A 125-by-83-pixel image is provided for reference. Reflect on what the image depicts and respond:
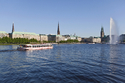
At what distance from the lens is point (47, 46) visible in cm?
7306

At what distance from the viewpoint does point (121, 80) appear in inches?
547

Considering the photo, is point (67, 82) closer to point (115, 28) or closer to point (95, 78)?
point (95, 78)

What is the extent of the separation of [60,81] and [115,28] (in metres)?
107

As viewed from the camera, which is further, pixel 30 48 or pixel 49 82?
pixel 30 48

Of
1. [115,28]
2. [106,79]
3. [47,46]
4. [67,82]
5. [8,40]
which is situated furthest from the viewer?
[8,40]

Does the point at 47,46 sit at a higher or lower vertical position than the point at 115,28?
lower

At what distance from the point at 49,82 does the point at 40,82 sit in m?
1.01

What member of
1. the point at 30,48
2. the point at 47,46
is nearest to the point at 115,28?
the point at 47,46

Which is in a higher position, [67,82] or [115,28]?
[115,28]

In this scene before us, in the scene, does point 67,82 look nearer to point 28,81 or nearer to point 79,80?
point 79,80

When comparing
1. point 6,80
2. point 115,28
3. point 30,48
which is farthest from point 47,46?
point 115,28

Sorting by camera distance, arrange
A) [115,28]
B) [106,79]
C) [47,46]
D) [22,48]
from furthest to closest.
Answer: [115,28]
[47,46]
[22,48]
[106,79]

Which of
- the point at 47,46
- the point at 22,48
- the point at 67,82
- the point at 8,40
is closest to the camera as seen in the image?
the point at 67,82

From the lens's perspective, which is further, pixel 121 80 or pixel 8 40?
pixel 8 40
